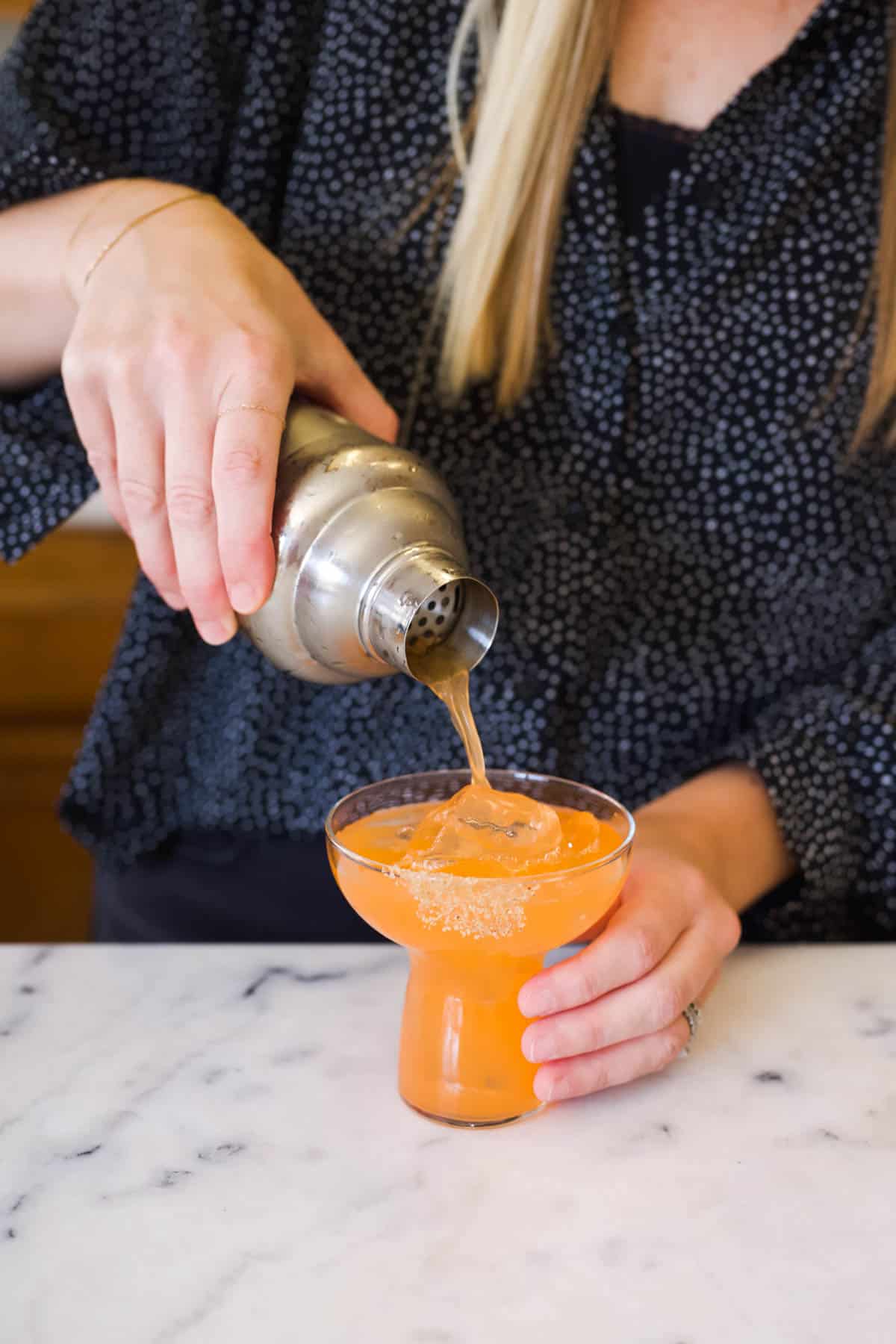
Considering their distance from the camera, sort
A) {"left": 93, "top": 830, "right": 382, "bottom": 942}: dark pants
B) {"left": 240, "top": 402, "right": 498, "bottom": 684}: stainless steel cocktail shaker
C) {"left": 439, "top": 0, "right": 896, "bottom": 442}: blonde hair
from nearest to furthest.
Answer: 1. {"left": 240, "top": 402, "right": 498, "bottom": 684}: stainless steel cocktail shaker
2. {"left": 439, "top": 0, "right": 896, "bottom": 442}: blonde hair
3. {"left": 93, "top": 830, "right": 382, "bottom": 942}: dark pants

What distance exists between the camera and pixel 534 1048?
75cm

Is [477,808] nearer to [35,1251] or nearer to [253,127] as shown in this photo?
[35,1251]

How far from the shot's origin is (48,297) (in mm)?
958

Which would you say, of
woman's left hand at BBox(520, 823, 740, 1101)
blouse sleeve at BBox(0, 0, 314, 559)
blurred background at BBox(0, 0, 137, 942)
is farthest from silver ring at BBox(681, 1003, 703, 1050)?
blurred background at BBox(0, 0, 137, 942)

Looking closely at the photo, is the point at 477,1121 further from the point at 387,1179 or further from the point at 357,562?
the point at 357,562

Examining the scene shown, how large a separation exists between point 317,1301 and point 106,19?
38.0 inches

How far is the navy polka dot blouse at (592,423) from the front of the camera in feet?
3.56

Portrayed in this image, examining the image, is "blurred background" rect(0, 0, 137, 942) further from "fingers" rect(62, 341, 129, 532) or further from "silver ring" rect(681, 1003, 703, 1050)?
"silver ring" rect(681, 1003, 703, 1050)

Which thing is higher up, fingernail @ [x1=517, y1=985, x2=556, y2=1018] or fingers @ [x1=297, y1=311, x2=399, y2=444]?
fingers @ [x1=297, y1=311, x2=399, y2=444]

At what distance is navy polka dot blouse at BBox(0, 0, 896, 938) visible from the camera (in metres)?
1.08

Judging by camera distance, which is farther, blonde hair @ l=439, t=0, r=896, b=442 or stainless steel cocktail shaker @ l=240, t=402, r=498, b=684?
blonde hair @ l=439, t=0, r=896, b=442

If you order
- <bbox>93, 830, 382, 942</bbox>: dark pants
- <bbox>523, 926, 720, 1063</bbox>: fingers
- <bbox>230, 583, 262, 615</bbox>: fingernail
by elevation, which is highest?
<bbox>230, 583, 262, 615</bbox>: fingernail

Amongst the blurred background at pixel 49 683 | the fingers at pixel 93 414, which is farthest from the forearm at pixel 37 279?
the blurred background at pixel 49 683

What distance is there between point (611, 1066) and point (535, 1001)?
0.21 feet
